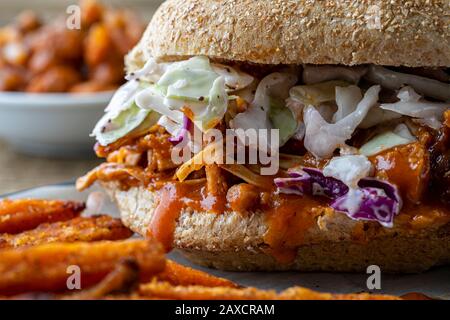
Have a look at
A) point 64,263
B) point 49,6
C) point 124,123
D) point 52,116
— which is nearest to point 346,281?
point 124,123

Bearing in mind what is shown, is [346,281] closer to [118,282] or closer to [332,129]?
[332,129]

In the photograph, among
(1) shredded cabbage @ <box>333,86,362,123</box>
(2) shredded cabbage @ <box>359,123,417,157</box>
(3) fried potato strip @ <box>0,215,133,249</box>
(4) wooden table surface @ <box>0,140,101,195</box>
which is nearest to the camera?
(2) shredded cabbage @ <box>359,123,417,157</box>

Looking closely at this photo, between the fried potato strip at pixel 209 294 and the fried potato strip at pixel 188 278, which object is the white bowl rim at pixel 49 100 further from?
the fried potato strip at pixel 209 294

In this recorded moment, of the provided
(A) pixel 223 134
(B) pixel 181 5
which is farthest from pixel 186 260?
(B) pixel 181 5

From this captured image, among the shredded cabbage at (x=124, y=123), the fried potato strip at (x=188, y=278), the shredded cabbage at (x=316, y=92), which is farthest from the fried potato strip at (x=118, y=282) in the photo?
the shredded cabbage at (x=124, y=123)

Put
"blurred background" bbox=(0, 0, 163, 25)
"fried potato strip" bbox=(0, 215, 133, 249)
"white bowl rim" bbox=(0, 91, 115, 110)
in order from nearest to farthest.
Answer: "fried potato strip" bbox=(0, 215, 133, 249) → "white bowl rim" bbox=(0, 91, 115, 110) → "blurred background" bbox=(0, 0, 163, 25)

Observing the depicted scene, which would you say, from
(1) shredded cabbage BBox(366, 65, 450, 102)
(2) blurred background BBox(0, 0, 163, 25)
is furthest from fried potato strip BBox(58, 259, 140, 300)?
(2) blurred background BBox(0, 0, 163, 25)

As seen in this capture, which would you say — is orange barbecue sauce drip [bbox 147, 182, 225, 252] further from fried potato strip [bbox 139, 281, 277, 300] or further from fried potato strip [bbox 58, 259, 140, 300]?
fried potato strip [bbox 58, 259, 140, 300]
